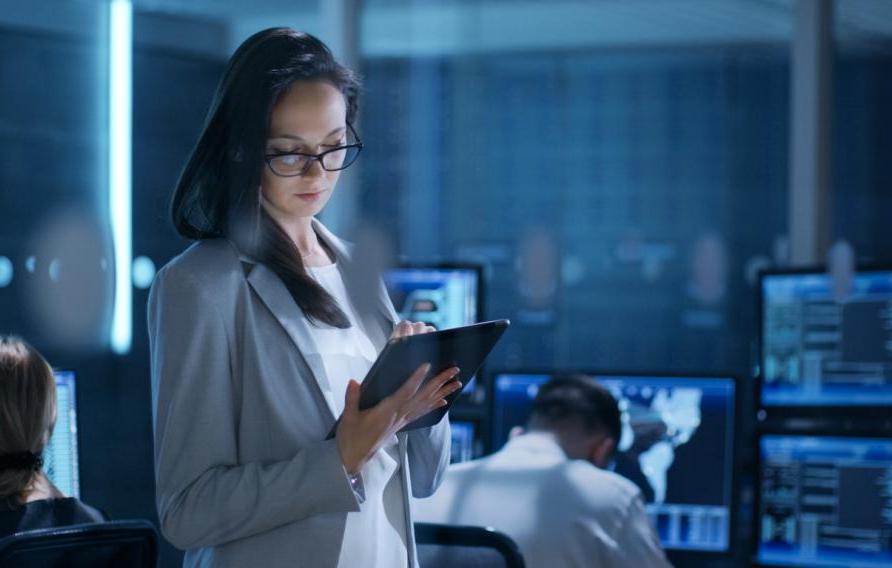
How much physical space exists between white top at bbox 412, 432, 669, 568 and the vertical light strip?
1.03 m

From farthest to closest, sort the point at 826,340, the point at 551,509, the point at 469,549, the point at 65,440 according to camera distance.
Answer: the point at 826,340
the point at 65,440
the point at 551,509
the point at 469,549

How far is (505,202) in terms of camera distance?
4.85 meters

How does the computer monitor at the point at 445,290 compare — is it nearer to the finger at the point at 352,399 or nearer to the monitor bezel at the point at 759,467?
the monitor bezel at the point at 759,467

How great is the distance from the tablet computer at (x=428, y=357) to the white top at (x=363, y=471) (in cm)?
7

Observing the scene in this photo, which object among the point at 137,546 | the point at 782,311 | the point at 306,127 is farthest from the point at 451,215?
the point at 306,127

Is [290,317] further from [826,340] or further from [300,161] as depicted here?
[826,340]

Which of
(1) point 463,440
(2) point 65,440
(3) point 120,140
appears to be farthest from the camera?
(1) point 463,440

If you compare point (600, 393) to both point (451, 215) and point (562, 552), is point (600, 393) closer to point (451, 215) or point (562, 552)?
point (562, 552)

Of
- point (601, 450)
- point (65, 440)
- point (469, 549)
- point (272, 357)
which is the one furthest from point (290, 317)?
point (601, 450)

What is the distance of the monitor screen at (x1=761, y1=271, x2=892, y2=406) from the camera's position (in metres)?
2.83

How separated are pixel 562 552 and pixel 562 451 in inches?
12.8

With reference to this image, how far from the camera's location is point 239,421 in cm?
122

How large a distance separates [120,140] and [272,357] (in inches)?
67.3

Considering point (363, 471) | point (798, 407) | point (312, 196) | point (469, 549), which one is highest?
point (312, 196)
